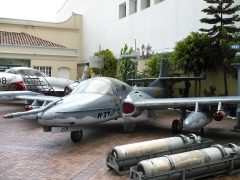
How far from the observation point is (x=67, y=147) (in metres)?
10.0

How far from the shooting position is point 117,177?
23.8 ft

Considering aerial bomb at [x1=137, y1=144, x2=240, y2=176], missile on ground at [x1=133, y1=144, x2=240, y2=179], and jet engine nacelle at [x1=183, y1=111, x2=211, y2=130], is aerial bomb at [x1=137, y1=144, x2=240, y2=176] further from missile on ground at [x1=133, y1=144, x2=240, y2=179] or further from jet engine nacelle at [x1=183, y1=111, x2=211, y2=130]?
jet engine nacelle at [x1=183, y1=111, x2=211, y2=130]

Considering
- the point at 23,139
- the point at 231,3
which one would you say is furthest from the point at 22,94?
the point at 231,3

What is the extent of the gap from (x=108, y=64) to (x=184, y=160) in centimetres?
2390

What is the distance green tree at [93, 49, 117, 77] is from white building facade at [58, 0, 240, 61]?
1.03 meters

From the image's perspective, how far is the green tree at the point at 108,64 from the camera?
30.1 m

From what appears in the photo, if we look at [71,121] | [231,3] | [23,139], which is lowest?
[23,139]

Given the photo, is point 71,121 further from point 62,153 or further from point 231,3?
point 231,3

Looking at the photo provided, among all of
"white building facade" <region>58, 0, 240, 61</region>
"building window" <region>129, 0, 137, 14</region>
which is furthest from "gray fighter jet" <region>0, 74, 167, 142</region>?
"building window" <region>129, 0, 137, 14</region>

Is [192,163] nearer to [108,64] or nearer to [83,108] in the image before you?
[83,108]

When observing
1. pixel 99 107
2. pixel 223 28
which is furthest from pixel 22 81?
pixel 223 28

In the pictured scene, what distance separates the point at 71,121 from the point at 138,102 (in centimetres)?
304

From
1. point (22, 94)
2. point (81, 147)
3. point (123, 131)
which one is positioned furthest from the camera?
point (22, 94)

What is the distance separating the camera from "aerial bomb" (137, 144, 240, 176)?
6363 mm
